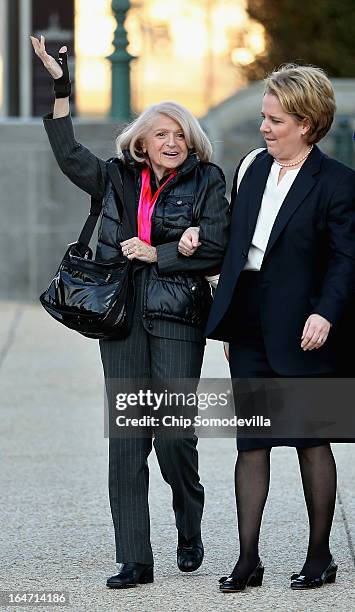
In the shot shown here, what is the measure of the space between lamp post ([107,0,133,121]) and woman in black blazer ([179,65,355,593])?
24.7 ft

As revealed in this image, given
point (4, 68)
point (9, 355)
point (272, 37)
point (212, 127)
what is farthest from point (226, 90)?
point (9, 355)

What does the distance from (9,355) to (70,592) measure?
516cm

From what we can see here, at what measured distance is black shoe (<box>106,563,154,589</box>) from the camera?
191 inches

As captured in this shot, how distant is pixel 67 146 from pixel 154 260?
20.1 inches

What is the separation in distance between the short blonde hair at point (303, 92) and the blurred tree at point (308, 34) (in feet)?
37.7

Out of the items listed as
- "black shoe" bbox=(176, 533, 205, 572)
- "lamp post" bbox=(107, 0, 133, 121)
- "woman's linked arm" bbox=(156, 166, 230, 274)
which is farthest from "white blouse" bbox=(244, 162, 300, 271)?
"lamp post" bbox=(107, 0, 133, 121)

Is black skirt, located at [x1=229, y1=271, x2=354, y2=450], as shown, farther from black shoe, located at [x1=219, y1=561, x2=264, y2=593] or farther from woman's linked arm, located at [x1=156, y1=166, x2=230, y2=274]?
black shoe, located at [x1=219, y1=561, x2=264, y2=593]

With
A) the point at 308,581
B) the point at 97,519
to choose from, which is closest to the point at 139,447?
the point at 308,581

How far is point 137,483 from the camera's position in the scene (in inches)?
194

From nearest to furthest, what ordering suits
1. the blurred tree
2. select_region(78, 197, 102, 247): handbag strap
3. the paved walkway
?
1. the paved walkway
2. select_region(78, 197, 102, 247): handbag strap
3. the blurred tree

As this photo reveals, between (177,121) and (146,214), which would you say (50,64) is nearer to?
(177,121)

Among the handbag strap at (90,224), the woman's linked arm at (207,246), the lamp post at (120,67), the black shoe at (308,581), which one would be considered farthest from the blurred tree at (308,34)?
the black shoe at (308,581)

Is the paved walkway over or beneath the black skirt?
beneath

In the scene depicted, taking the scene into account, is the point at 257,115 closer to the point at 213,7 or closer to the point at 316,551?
the point at 213,7
